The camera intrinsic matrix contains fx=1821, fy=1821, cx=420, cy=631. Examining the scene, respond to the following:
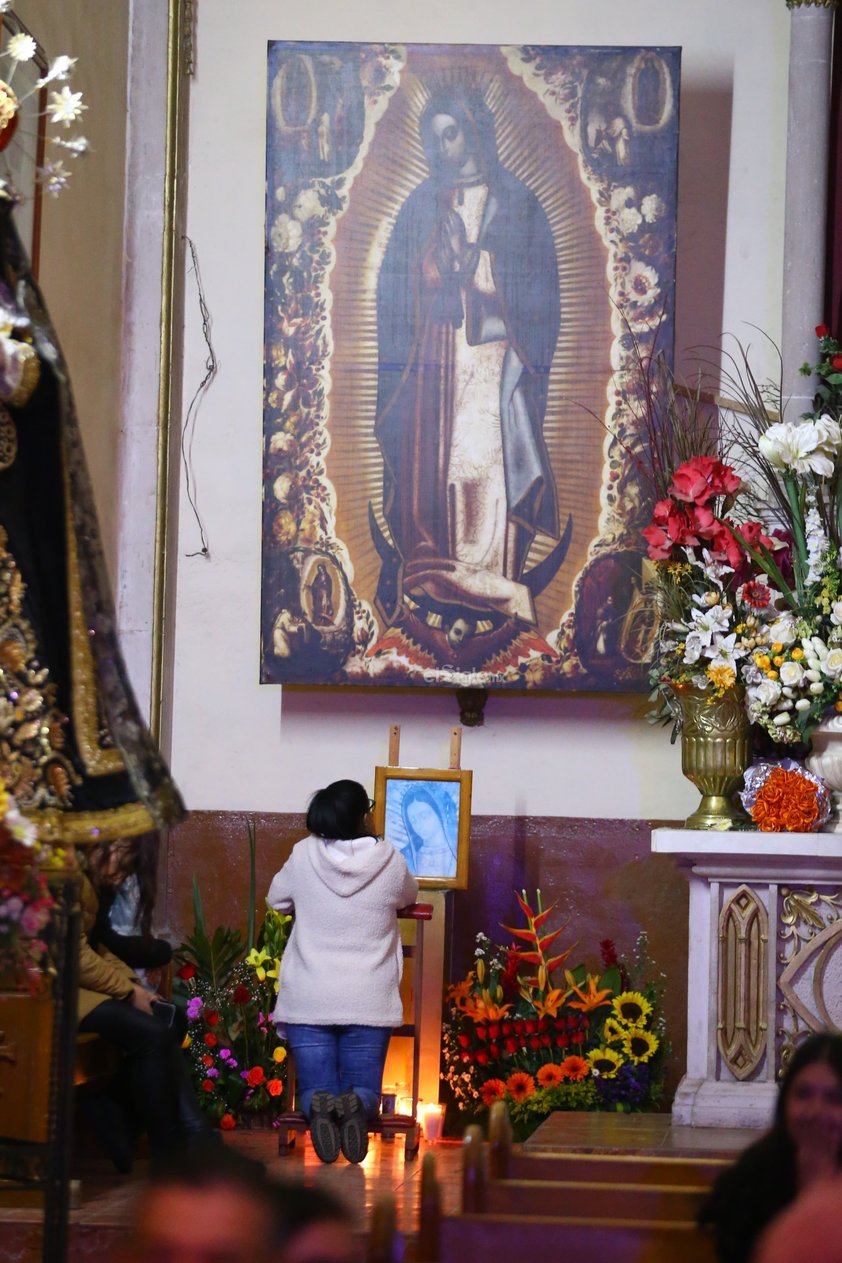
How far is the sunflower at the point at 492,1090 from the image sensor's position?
23.6 feet

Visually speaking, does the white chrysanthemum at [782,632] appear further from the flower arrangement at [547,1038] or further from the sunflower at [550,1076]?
the sunflower at [550,1076]

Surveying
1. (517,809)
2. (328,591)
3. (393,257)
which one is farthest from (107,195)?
(517,809)

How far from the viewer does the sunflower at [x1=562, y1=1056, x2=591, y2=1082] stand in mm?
7156

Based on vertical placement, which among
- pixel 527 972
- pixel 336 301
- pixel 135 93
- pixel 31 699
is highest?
pixel 135 93

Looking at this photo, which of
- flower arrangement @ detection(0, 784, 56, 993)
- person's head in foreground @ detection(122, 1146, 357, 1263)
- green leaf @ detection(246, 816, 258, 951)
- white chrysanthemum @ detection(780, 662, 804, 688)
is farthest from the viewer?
green leaf @ detection(246, 816, 258, 951)

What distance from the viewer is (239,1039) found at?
24.0ft

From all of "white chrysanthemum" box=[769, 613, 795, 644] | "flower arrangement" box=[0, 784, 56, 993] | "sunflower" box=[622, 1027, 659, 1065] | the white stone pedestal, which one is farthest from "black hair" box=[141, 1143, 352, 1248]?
"sunflower" box=[622, 1027, 659, 1065]

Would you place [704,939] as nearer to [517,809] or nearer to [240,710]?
[517,809]

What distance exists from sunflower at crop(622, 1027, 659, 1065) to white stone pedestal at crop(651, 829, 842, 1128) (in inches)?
36.5

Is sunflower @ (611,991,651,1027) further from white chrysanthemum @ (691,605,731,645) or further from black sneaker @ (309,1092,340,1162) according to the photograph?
white chrysanthemum @ (691,605,731,645)

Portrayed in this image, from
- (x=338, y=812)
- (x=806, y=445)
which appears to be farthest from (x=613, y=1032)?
(x=806, y=445)

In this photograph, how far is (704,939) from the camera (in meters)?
6.32

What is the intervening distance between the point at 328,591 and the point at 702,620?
199 centimetres

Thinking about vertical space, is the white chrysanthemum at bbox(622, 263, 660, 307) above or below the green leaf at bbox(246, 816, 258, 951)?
above
